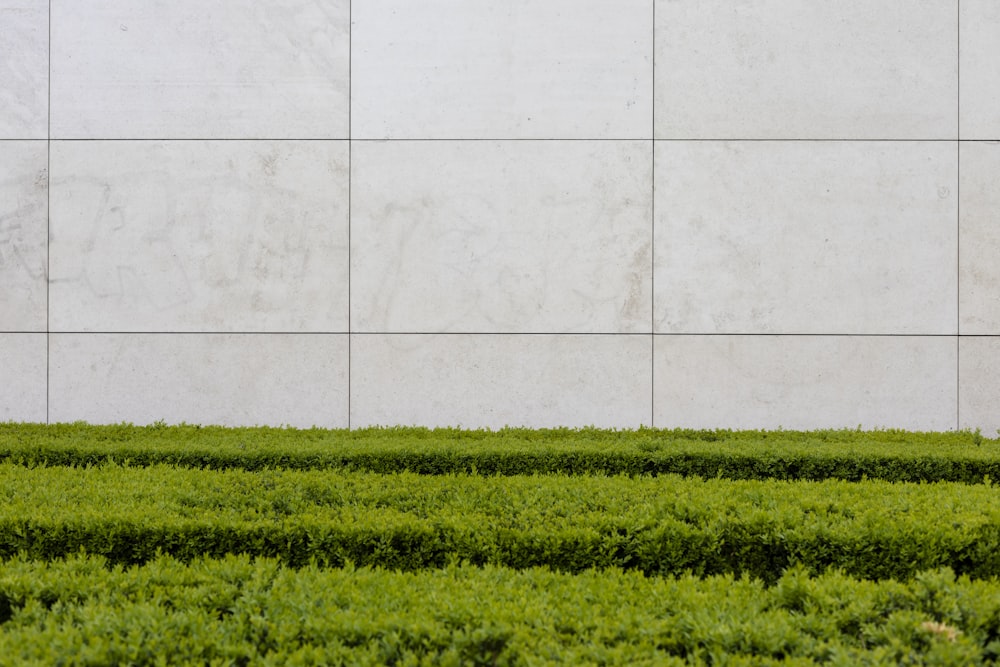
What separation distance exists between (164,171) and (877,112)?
303 inches

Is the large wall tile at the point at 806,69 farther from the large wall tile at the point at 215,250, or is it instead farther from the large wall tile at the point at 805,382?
the large wall tile at the point at 215,250

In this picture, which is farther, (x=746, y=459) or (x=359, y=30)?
(x=359, y=30)

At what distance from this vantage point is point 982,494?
13.7 feet

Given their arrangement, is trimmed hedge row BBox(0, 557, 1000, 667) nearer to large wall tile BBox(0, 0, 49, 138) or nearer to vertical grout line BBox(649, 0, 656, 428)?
vertical grout line BBox(649, 0, 656, 428)

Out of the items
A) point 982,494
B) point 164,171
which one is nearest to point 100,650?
point 982,494

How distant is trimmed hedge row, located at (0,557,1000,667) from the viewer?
2.46 meters

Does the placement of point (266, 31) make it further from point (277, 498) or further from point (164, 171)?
point (277, 498)

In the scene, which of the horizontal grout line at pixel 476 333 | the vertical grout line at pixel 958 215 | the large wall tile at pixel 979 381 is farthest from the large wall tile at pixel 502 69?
the large wall tile at pixel 979 381

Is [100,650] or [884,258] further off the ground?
[884,258]

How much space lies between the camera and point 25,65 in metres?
8.09

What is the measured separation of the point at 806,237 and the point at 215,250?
20.9 ft

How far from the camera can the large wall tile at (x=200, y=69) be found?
8.03m

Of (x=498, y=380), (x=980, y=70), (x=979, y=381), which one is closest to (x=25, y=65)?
(x=498, y=380)

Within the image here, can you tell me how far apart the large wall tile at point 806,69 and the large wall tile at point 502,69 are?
38 centimetres
